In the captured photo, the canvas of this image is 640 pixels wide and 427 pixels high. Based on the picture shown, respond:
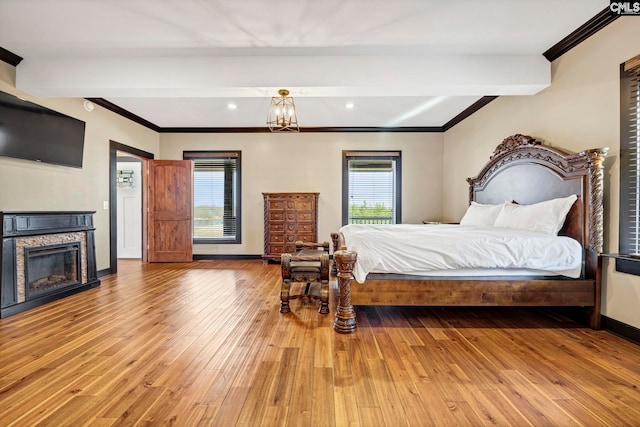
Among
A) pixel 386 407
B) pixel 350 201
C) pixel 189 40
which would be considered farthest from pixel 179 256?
pixel 386 407

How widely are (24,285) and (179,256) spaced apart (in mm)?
2585

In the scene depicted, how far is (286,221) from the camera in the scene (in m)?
5.32

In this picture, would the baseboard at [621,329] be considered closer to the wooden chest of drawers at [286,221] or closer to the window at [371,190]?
the window at [371,190]

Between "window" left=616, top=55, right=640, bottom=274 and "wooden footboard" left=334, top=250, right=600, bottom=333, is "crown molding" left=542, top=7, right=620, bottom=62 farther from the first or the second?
"wooden footboard" left=334, top=250, right=600, bottom=333

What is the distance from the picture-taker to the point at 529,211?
2965 mm

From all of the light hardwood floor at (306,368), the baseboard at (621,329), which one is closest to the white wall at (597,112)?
the baseboard at (621,329)

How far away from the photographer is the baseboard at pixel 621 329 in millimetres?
2180

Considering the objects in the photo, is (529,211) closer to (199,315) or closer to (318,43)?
(318,43)

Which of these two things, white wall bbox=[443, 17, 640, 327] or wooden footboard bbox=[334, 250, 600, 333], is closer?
white wall bbox=[443, 17, 640, 327]

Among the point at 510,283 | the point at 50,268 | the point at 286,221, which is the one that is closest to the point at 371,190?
the point at 286,221

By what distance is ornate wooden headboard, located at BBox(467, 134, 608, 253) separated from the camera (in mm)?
2420

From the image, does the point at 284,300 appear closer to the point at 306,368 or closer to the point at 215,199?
the point at 306,368

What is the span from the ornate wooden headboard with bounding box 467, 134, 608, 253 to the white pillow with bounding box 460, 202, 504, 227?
19 cm

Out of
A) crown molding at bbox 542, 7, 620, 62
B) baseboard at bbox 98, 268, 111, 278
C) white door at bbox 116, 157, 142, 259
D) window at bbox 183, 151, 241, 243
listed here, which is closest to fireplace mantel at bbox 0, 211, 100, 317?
baseboard at bbox 98, 268, 111, 278
